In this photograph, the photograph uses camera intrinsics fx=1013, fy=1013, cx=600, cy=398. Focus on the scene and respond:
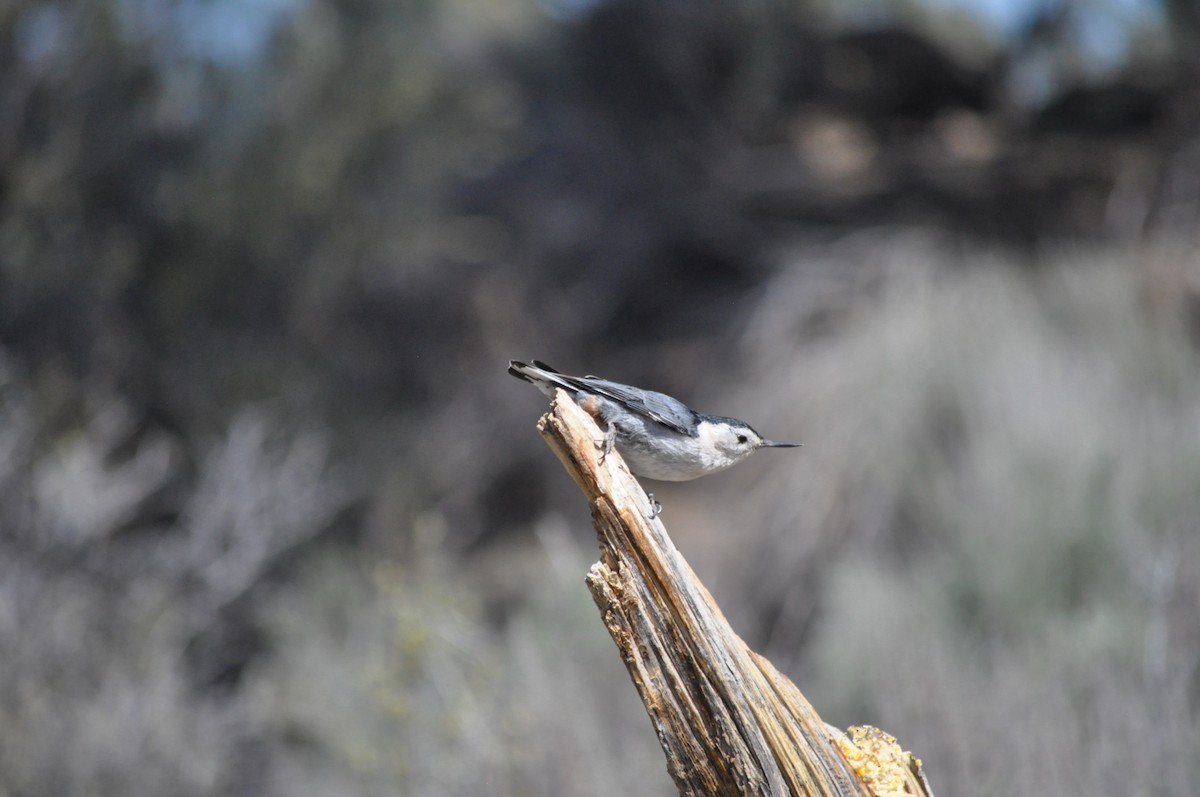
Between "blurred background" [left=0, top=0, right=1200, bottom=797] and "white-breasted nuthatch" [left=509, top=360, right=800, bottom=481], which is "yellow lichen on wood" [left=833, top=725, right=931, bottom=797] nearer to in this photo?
"white-breasted nuthatch" [left=509, top=360, right=800, bottom=481]

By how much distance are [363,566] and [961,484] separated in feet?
13.3

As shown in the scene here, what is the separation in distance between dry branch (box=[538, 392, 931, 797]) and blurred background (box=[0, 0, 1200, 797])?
1573mm

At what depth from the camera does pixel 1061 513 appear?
514 cm

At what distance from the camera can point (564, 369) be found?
9078 mm

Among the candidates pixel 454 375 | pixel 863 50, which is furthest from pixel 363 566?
pixel 863 50

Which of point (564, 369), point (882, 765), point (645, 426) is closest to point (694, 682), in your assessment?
point (882, 765)

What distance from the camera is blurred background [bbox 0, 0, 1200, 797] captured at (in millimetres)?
4418

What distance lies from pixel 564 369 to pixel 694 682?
7.04 meters

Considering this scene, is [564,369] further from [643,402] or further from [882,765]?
[882,765]

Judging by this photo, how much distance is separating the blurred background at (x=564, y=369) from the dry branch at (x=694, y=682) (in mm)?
1573

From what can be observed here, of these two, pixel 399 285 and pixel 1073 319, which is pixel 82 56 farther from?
pixel 1073 319

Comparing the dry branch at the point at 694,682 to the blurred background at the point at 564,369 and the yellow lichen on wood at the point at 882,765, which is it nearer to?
the yellow lichen on wood at the point at 882,765

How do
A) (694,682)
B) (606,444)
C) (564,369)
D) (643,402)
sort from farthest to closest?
(564,369)
(643,402)
(606,444)
(694,682)

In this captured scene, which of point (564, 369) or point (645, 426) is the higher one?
point (564, 369)
